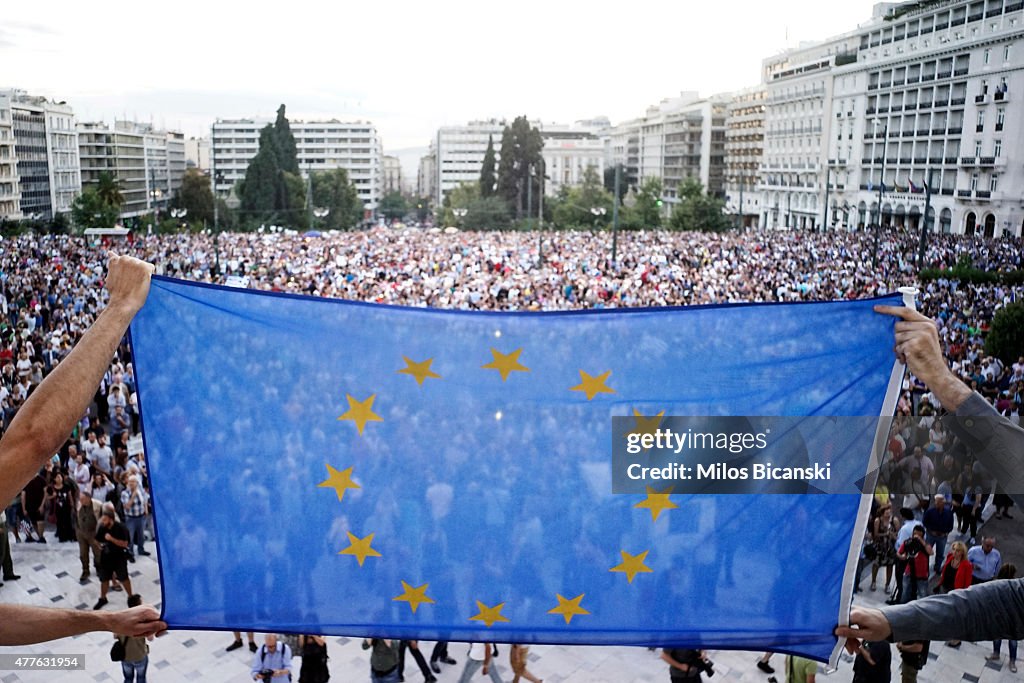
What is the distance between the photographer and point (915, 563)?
344 inches

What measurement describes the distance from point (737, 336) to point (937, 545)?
26.3 ft

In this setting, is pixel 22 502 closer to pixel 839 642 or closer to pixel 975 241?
pixel 839 642

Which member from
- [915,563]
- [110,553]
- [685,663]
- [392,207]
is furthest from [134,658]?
[392,207]

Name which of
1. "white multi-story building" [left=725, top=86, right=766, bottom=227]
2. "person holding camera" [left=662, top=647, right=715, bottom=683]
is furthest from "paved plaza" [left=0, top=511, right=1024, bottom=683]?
"white multi-story building" [left=725, top=86, right=766, bottom=227]

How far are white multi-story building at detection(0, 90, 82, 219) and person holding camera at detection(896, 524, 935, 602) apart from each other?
285 ft

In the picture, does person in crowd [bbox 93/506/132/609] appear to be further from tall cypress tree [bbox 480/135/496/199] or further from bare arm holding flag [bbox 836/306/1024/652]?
tall cypress tree [bbox 480/135/496/199]

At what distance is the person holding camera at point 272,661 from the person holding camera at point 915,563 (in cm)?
625

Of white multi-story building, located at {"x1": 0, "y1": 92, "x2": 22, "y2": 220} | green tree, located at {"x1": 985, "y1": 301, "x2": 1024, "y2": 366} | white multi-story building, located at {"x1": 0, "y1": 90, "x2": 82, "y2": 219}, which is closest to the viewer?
green tree, located at {"x1": 985, "y1": 301, "x2": 1024, "y2": 366}

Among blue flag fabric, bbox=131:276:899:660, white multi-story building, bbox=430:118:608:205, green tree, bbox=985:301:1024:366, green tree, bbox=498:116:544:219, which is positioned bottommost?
green tree, bbox=985:301:1024:366

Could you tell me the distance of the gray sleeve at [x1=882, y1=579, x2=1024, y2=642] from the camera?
2092 mm

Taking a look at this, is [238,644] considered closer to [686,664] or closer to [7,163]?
[686,664]

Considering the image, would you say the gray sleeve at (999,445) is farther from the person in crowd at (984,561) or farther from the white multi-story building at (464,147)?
the white multi-story building at (464,147)

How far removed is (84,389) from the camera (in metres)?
2.01

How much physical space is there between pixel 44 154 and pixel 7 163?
24.5 m
